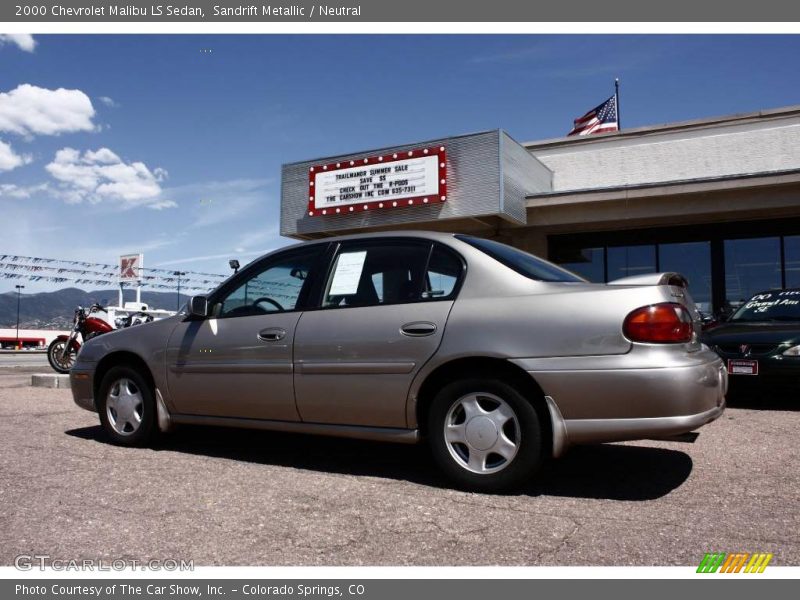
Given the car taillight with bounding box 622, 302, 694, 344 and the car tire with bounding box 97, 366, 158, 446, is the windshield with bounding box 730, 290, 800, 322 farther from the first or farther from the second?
the car tire with bounding box 97, 366, 158, 446

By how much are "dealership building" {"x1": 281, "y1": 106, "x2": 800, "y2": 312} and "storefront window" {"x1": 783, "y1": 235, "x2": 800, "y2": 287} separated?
2 centimetres

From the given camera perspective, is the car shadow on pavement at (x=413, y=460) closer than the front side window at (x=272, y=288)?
Yes

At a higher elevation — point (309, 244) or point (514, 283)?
point (309, 244)

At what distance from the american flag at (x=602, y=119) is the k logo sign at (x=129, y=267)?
19.1m

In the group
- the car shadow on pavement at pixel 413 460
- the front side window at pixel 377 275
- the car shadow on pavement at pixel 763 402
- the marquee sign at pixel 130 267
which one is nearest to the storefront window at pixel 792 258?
the car shadow on pavement at pixel 763 402

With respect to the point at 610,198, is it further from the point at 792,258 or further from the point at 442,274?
the point at 442,274

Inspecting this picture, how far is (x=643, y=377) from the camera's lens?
3.29m

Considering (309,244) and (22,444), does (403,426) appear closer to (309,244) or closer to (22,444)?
(309,244)

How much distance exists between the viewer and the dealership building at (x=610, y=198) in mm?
12688

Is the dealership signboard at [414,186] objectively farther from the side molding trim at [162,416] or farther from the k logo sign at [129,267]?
the k logo sign at [129,267]

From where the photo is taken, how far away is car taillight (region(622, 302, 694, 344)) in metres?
3.34

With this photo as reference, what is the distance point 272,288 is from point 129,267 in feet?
85.9
